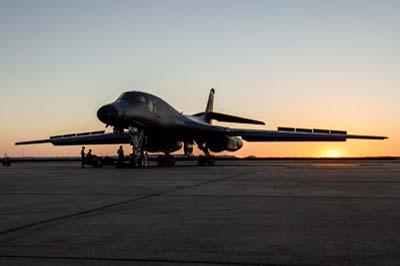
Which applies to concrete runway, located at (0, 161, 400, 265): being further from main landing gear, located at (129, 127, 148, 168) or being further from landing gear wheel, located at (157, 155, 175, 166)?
landing gear wheel, located at (157, 155, 175, 166)

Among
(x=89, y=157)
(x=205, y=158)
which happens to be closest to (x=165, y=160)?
(x=205, y=158)

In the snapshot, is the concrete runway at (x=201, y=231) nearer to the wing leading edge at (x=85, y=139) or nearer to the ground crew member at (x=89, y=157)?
the ground crew member at (x=89, y=157)

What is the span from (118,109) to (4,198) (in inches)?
596

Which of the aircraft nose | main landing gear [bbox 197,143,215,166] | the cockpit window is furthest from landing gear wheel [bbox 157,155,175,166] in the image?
the aircraft nose

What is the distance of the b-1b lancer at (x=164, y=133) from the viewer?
24391 mm

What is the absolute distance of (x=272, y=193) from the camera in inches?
356

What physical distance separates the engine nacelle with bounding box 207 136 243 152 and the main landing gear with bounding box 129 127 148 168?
7875mm

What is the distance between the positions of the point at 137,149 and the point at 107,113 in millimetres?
3486

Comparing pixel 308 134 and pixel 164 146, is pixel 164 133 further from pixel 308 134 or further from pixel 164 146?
pixel 308 134

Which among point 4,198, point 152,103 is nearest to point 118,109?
point 152,103

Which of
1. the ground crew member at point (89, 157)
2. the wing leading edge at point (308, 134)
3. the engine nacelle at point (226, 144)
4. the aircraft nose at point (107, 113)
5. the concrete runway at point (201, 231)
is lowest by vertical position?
the concrete runway at point (201, 231)

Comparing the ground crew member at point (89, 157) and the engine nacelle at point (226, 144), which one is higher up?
the engine nacelle at point (226, 144)

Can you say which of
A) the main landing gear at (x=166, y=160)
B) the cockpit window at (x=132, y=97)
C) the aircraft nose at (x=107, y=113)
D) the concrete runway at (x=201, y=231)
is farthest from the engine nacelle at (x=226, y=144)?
the concrete runway at (x=201, y=231)

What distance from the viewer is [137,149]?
84.3 ft
